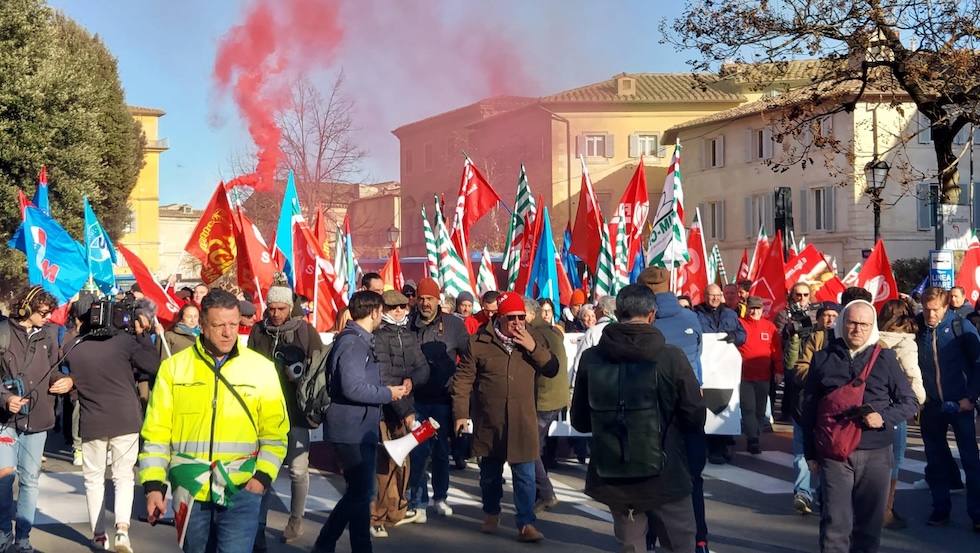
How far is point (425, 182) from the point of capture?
2643 inches

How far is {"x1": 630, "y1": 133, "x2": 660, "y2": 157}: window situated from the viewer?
6375cm

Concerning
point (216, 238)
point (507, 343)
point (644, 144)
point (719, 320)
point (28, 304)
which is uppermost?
point (644, 144)

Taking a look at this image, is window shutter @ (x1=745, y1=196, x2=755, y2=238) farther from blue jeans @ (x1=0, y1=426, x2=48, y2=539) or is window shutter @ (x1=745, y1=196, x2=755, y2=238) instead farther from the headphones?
blue jeans @ (x1=0, y1=426, x2=48, y2=539)

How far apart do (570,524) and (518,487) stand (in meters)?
0.76

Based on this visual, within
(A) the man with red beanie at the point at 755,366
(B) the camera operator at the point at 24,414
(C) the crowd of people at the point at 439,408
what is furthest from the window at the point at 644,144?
(B) the camera operator at the point at 24,414

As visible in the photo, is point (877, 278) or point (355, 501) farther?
point (877, 278)

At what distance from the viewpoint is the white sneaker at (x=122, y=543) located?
8.03 metres

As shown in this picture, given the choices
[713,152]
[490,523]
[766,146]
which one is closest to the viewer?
[490,523]

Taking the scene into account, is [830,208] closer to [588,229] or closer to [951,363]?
[588,229]

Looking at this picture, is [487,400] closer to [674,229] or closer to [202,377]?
[202,377]

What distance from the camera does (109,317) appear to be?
26.1 feet

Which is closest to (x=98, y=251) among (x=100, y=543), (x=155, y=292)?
(x=155, y=292)

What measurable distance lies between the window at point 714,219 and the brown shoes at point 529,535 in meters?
47.9

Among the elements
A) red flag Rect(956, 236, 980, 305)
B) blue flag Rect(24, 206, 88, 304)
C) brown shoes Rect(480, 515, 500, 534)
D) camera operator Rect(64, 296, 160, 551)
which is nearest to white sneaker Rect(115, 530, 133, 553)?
camera operator Rect(64, 296, 160, 551)
